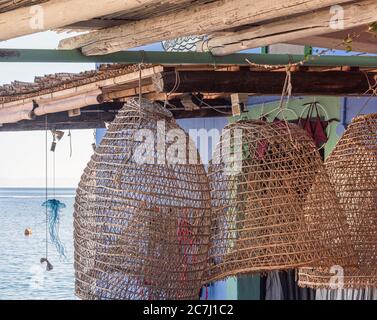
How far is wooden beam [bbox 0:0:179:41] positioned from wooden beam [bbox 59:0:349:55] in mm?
209

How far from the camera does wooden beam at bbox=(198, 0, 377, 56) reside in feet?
12.2

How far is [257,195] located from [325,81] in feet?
5.27

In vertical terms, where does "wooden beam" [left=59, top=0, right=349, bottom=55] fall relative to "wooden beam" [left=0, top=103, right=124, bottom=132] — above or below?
above

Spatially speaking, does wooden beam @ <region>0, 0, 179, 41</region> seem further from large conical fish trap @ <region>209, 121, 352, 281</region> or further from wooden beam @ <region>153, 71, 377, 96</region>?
wooden beam @ <region>153, 71, 377, 96</region>

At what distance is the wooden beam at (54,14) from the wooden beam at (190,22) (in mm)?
209

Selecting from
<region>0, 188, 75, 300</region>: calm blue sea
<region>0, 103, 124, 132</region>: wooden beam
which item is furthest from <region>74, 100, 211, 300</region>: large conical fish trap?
<region>0, 188, 75, 300</region>: calm blue sea

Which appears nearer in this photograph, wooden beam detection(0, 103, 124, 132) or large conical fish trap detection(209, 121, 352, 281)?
large conical fish trap detection(209, 121, 352, 281)

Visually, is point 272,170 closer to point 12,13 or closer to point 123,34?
point 123,34

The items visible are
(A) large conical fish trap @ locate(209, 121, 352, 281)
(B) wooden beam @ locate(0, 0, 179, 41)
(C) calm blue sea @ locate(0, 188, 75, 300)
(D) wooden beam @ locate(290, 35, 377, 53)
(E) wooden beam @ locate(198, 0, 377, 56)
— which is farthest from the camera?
(C) calm blue sea @ locate(0, 188, 75, 300)

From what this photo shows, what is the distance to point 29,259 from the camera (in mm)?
31219

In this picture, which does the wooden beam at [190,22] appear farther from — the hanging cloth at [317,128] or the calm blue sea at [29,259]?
the calm blue sea at [29,259]

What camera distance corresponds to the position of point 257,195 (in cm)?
402
